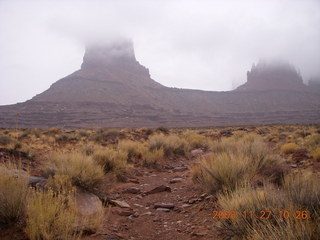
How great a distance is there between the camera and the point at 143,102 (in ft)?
318

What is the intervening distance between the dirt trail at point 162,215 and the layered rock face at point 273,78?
415 ft

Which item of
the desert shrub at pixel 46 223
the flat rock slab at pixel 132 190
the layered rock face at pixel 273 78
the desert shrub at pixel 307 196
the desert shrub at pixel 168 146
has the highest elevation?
the layered rock face at pixel 273 78

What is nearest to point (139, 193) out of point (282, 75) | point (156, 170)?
point (156, 170)

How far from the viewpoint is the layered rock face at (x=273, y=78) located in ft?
402

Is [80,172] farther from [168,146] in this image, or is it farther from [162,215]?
[168,146]

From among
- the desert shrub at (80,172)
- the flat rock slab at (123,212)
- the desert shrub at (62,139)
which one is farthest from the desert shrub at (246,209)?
the desert shrub at (62,139)

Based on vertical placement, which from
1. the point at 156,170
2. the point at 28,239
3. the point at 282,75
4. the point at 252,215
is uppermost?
the point at 282,75

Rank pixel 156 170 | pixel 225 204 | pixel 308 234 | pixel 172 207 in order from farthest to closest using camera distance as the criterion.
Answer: pixel 156 170 → pixel 172 207 → pixel 225 204 → pixel 308 234

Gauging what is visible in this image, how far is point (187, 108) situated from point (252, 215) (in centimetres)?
9925

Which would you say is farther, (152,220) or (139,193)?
(139,193)

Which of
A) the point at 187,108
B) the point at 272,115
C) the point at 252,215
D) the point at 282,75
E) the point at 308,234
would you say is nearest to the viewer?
the point at 308,234

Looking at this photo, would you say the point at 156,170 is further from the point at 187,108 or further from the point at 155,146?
the point at 187,108

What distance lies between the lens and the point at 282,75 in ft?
437
